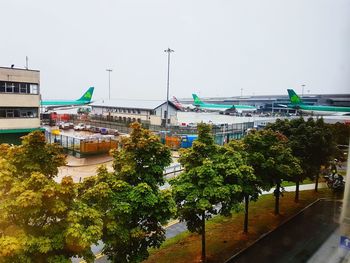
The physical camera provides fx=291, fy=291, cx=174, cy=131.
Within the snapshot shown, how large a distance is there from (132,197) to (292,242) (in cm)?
843

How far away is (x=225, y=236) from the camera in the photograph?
13.7m

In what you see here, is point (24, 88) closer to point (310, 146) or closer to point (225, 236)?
point (225, 236)

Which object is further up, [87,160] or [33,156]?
[33,156]

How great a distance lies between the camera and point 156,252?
40.0 feet

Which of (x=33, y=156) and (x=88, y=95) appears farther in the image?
(x=88, y=95)

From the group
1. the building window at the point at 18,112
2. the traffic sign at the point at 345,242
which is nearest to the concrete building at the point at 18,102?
the building window at the point at 18,112

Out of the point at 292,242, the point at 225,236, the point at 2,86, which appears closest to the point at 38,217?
the point at 225,236

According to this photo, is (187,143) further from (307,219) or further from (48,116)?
(48,116)

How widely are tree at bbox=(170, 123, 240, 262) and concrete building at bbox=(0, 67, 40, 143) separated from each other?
23615 mm

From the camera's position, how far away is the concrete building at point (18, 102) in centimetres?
2814

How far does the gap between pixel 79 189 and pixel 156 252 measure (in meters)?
5.43

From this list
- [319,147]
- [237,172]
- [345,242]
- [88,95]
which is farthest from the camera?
[88,95]

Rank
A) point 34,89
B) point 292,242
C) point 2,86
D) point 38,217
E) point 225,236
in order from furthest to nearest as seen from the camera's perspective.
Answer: point 34,89, point 2,86, point 225,236, point 292,242, point 38,217

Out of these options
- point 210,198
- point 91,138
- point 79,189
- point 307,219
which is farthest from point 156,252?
point 91,138
